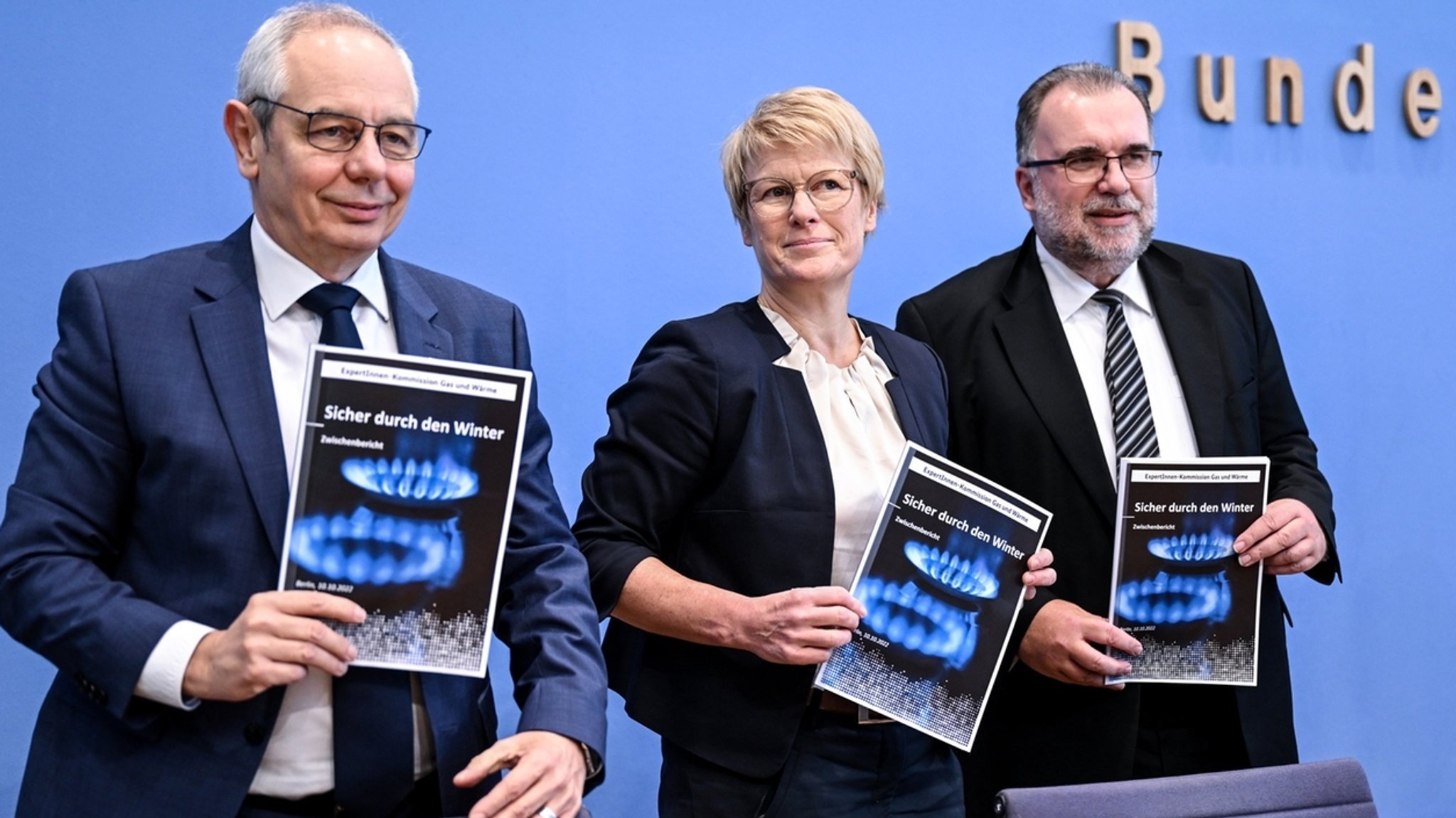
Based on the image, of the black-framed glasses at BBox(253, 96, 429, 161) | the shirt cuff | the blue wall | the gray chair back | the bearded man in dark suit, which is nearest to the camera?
the shirt cuff

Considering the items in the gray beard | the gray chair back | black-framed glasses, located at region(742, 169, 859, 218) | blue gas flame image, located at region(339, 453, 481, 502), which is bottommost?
Answer: the gray chair back

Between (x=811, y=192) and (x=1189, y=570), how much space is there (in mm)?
862

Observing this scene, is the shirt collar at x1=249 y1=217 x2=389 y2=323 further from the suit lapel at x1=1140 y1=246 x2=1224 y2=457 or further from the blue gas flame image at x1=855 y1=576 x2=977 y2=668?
the suit lapel at x1=1140 y1=246 x2=1224 y2=457

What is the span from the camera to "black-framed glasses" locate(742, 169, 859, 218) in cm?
221

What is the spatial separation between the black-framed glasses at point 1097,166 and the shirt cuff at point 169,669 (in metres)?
1.80

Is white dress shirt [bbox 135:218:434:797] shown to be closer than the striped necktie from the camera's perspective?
Yes

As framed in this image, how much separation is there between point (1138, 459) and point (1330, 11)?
94.2 inches

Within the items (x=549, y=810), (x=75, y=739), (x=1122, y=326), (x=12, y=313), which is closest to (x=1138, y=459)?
(x=1122, y=326)

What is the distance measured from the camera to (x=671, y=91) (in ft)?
10.9

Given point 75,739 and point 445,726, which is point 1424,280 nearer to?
point 445,726

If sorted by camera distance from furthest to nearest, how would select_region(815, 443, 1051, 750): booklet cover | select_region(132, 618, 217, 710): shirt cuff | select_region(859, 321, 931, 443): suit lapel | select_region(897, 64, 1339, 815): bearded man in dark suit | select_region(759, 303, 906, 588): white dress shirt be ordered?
select_region(897, 64, 1339, 815): bearded man in dark suit < select_region(859, 321, 931, 443): suit lapel < select_region(759, 303, 906, 588): white dress shirt < select_region(815, 443, 1051, 750): booklet cover < select_region(132, 618, 217, 710): shirt cuff

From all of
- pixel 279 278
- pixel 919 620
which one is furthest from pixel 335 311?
pixel 919 620

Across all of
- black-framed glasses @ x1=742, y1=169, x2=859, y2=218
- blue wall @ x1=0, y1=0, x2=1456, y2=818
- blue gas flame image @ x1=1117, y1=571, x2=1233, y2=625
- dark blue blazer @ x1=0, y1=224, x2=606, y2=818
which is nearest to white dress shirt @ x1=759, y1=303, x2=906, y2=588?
black-framed glasses @ x1=742, y1=169, x2=859, y2=218

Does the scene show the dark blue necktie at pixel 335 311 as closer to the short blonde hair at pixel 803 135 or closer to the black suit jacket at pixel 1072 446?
the short blonde hair at pixel 803 135
